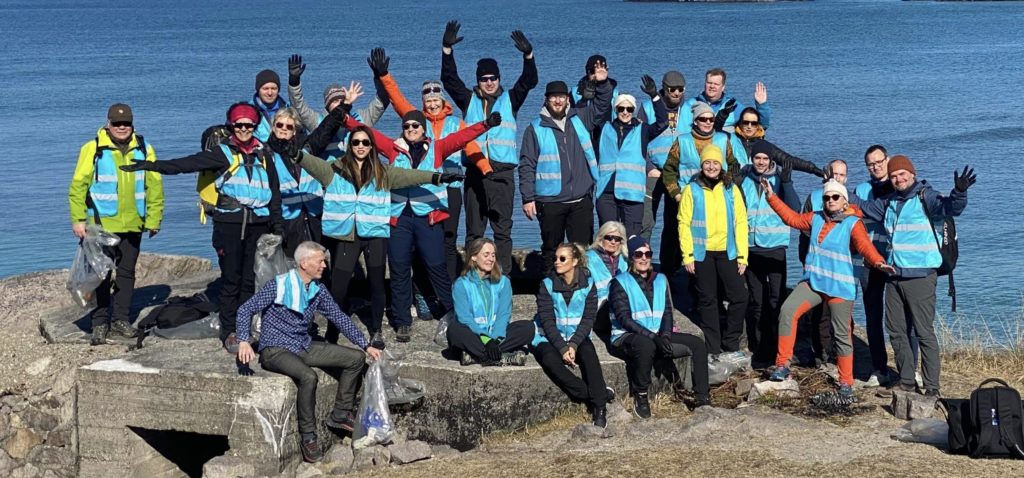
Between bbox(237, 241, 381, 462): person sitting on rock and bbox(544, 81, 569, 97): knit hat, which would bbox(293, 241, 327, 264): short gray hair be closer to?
bbox(237, 241, 381, 462): person sitting on rock

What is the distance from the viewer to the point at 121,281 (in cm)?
1054

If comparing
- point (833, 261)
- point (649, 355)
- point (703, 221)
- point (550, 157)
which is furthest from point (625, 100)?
point (649, 355)

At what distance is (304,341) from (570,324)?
2.05 meters

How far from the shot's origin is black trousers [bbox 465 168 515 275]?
11.1m

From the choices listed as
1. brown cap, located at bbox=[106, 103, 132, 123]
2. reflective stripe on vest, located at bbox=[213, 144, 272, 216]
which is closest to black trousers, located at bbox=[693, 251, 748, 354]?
reflective stripe on vest, located at bbox=[213, 144, 272, 216]

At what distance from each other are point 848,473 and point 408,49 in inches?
2445

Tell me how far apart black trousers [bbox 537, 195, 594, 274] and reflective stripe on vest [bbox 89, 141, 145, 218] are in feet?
11.3

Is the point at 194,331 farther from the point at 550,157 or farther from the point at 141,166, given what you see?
the point at 550,157

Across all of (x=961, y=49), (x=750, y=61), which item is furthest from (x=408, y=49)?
(x=961, y=49)

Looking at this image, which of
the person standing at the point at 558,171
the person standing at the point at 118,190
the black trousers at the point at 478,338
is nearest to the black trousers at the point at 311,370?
the black trousers at the point at 478,338

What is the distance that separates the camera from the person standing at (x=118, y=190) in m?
10.1

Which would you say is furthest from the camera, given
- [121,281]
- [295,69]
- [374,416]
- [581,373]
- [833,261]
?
[295,69]

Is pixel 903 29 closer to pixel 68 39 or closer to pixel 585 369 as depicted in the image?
pixel 68 39

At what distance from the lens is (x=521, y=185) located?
35.9 feet
